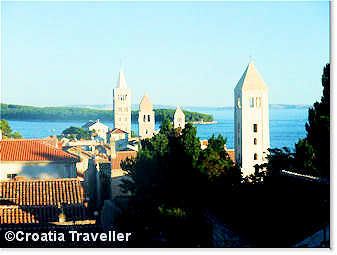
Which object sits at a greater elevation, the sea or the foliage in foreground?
the sea

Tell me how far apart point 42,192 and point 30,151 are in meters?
4.20

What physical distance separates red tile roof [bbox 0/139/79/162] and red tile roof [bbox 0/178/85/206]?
3.43m

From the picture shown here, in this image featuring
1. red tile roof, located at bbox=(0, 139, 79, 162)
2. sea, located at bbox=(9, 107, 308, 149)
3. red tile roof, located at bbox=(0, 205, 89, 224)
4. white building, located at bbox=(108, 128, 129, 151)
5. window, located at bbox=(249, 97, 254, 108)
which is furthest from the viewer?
white building, located at bbox=(108, 128, 129, 151)

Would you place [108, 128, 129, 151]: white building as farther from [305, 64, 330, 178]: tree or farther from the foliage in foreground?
[305, 64, 330, 178]: tree

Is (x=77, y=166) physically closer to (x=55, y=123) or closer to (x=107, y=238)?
(x=55, y=123)

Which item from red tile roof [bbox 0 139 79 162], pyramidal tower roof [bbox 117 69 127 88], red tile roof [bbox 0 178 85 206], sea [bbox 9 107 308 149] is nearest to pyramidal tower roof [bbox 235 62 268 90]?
sea [bbox 9 107 308 149]

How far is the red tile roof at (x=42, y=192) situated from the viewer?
8.76 m

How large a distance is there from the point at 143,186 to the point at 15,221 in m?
1.69

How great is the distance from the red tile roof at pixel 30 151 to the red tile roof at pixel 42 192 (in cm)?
343

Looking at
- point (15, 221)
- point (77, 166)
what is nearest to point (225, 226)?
point (15, 221)

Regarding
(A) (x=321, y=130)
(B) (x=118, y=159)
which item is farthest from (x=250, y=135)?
(A) (x=321, y=130)

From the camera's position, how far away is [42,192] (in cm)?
900

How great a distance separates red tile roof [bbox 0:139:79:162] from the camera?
12750 mm

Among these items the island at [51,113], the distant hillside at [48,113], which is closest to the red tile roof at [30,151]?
the island at [51,113]
